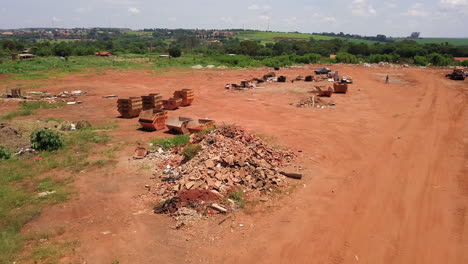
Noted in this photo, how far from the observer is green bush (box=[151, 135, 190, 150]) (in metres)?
11.5

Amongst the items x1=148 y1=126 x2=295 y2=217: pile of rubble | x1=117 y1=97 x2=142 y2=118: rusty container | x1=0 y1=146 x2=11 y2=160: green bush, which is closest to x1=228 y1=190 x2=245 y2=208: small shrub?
x1=148 y1=126 x2=295 y2=217: pile of rubble

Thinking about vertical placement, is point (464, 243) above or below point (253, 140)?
below

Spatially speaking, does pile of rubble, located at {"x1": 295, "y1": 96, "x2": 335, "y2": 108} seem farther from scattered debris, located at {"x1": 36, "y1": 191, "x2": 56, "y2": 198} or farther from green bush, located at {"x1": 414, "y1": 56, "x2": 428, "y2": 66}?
green bush, located at {"x1": 414, "y1": 56, "x2": 428, "y2": 66}

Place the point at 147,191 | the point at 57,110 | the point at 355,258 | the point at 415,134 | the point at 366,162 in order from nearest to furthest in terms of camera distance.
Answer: the point at 355,258 → the point at 147,191 → the point at 366,162 → the point at 415,134 → the point at 57,110

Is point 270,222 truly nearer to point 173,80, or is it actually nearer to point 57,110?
point 57,110

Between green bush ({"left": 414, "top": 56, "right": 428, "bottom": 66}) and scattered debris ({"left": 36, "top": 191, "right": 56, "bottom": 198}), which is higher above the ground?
green bush ({"left": 414, "top": 56, "right": 428, "bottom": 66})

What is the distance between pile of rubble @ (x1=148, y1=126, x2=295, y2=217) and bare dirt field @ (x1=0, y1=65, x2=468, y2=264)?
0.52 m

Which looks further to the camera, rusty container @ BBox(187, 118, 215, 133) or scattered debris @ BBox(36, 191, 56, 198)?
rusty container @ BBox(187, 118, 215, 133)

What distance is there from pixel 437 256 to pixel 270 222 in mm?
3218

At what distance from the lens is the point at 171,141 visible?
11.9 m

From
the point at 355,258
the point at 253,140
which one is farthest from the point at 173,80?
the point at 355,258

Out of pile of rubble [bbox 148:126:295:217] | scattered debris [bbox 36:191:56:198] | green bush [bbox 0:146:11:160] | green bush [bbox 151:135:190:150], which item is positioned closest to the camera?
pile of rubble [bbox 148:126:295:217]

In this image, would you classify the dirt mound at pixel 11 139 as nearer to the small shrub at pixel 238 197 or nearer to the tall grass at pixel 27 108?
the tall grass at pixel 27 108

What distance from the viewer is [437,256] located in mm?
5988
